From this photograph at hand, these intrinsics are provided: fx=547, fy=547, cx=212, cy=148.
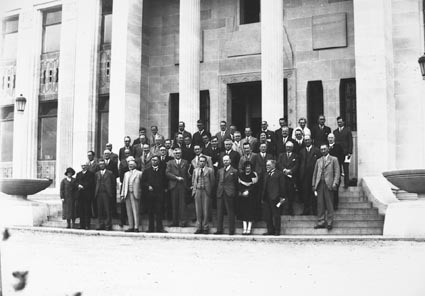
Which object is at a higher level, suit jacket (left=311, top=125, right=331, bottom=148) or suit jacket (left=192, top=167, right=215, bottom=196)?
suit jacket (left=311, top=125, right=331, bottom=148)

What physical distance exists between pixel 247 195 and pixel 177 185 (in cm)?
199

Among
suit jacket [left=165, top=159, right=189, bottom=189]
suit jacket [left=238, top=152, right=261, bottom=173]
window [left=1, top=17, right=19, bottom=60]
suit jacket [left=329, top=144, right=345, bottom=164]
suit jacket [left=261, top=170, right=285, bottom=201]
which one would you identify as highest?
window [left=1, top=17, right=19, bottom=60]

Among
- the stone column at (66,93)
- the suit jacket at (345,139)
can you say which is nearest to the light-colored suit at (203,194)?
the suit jacket at (345,139)

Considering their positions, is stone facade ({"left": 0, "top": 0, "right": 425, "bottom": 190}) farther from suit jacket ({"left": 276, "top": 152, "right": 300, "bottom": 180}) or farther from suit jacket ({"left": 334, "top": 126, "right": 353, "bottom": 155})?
suit jacket ({"left": 276, "top": 152, "right": 300, "bottom": 180})

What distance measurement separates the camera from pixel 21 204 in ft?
53.7

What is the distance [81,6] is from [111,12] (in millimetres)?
1238

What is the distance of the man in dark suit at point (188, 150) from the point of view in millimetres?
14702

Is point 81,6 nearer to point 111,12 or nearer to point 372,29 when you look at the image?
point 111,12

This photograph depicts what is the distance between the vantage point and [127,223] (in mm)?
14797

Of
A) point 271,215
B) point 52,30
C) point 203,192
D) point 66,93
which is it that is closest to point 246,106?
point 66,93

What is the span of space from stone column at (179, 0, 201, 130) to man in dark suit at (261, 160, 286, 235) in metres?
6.63

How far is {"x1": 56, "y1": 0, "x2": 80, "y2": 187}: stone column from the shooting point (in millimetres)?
21766

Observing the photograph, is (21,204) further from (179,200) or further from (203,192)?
(203,192)

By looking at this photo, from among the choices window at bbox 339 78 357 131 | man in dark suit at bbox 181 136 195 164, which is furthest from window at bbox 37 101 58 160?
window at bbox 339 78 357 131
